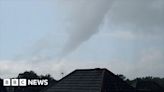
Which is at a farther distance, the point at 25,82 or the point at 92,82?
the point at 25,82

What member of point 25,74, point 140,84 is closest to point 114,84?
point 140,84

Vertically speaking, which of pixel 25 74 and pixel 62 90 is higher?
pixel 25 74

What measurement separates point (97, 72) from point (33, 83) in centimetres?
4017

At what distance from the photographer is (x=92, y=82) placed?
8031 centimetres

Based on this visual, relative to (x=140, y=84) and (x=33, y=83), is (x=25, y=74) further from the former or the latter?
(x=140, y=84)

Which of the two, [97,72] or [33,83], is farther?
[33,83]

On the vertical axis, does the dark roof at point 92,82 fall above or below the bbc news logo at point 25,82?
below

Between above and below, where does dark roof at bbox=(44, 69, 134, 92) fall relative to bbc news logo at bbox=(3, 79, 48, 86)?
below

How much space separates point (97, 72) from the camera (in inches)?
→ 3285

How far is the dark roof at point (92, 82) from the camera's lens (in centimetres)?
7791

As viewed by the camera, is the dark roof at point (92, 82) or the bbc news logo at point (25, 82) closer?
the dark roof at point (92, 82)

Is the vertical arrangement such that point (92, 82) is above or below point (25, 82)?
below

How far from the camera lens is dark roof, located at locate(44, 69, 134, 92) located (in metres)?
77.9

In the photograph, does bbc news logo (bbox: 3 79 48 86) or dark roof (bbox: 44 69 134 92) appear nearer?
dark roof (bbox: 44 69 134 92)
